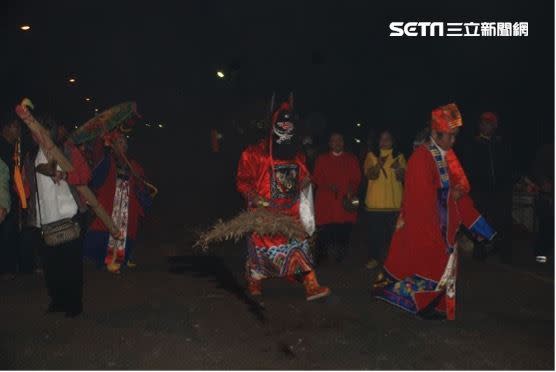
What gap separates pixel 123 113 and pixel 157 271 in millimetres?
2058

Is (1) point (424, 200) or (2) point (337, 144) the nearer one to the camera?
(1) point (424, 200)

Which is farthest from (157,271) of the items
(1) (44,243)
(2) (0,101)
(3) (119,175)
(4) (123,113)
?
(2) (0,101)

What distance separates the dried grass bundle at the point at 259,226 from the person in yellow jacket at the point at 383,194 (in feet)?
7.35

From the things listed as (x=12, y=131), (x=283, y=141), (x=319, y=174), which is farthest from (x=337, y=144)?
(x=12, y=131)

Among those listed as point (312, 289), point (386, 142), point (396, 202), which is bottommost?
point (312, 289)

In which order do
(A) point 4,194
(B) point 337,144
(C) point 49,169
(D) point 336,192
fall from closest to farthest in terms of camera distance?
(C) point 49,169
(A) point 4,194
(D) point 336,192
(B) point 337,144

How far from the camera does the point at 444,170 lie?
6.14 meters

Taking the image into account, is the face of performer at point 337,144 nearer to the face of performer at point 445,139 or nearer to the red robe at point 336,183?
the red robe at point 336,183

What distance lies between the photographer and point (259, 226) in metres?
6.78

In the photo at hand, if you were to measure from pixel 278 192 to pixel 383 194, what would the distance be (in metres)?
2.28

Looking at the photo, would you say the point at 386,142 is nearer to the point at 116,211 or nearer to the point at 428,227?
the point at 428,227

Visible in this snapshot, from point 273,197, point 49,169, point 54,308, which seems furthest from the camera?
point 273,197

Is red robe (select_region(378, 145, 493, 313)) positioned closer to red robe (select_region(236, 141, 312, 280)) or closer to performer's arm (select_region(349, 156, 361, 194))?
red robe (select_region(236, 141, 312, 280))

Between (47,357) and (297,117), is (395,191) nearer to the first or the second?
(297,117)
